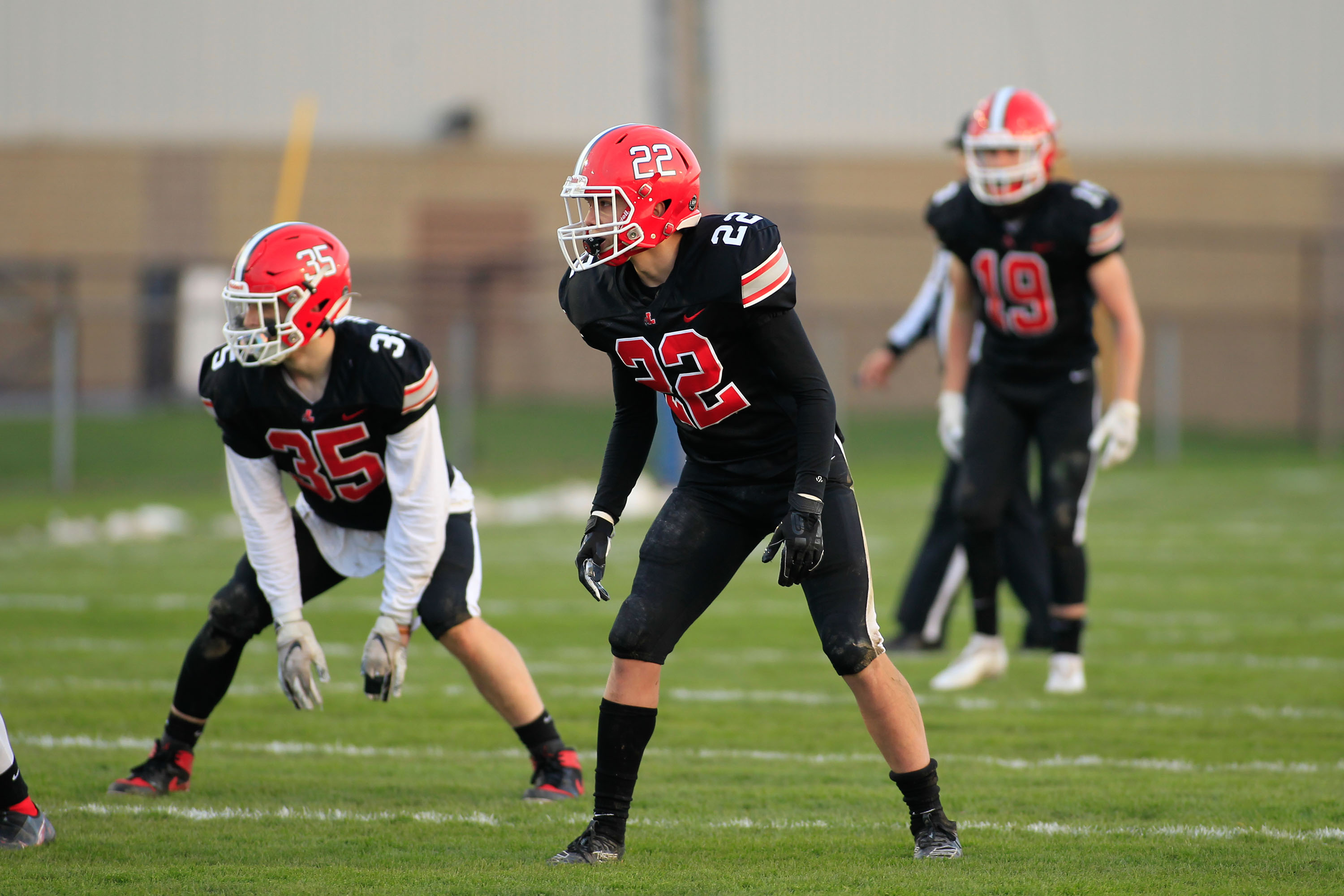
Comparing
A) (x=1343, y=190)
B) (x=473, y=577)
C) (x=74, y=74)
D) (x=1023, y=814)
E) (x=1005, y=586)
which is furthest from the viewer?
(x=1343, y=190)

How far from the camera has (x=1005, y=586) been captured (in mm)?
9375

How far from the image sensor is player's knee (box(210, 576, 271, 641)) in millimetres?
4285

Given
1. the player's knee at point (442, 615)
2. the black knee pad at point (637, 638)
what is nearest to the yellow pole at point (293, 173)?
the player's knee at point (442, 615)

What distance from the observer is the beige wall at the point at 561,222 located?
73.3 feet

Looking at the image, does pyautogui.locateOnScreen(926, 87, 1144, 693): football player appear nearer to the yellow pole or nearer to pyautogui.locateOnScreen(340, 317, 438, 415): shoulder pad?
pyautogui.locateOnScreen(340, 317, 438, 415): shoulder pad

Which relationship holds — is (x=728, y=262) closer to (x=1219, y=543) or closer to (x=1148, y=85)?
(x=1219, y=543)

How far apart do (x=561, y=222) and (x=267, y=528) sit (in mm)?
19485

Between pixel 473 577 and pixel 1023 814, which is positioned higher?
pixel 473 577

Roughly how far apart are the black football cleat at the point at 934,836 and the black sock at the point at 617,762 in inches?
26.6

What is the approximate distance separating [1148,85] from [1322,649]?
19.1m

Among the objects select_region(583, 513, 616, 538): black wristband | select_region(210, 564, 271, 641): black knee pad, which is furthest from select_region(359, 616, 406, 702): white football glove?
select_region(583, 513, 616, 538): black wristband

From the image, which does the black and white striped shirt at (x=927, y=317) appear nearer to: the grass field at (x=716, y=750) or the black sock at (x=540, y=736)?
the grass field at (x=716, y=750)

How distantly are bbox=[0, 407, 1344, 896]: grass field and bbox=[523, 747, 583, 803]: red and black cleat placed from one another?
84mm

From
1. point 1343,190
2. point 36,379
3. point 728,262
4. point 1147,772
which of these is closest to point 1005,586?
point 1147,772
